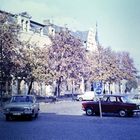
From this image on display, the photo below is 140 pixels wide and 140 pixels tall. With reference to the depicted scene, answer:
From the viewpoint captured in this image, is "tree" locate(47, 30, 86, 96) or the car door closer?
the car door

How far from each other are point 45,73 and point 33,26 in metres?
12.0

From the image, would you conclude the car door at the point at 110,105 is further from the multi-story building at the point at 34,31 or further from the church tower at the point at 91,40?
the church tower at the point at 91,40

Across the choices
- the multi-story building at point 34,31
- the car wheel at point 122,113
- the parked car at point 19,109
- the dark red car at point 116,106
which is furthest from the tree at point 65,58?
the parked car at point 19,109

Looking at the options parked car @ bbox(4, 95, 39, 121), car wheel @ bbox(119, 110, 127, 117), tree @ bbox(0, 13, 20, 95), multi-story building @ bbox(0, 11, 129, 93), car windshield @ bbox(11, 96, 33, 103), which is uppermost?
multi-story building @ bbox(0, 11, 129, 93)

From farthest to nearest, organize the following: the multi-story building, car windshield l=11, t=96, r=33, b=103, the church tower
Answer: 1. the church tower
2. the multi-story building
3. car windshield l=11, t=96, r=33, b=103

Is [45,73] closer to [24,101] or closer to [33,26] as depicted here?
[33,26]

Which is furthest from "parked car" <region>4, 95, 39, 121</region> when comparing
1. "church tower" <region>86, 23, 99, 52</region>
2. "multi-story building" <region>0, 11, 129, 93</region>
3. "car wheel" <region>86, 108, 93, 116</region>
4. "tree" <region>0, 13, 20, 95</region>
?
"church tower" <region>86, 23, 99, 52</region>

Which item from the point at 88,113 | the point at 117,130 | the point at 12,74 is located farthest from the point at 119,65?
the point at 117,130

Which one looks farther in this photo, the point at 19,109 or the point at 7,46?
the point at 7,46

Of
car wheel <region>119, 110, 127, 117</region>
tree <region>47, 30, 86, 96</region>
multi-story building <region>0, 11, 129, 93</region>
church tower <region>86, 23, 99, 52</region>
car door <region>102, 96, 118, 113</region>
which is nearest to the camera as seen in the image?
car wheel <region>119, 110, 127, 117</region>

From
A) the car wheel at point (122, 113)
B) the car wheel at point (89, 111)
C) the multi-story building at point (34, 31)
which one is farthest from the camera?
the multi-story building at point (34, 31)

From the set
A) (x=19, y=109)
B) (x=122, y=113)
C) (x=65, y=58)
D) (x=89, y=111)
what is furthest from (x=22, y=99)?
(x=65, y=58)

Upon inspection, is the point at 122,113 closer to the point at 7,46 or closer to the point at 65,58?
the point at 7,46

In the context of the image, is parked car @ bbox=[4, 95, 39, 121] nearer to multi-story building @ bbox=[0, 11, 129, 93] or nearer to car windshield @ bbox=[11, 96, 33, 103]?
car windshield @ bbox=[11, 96, 33, 103]
